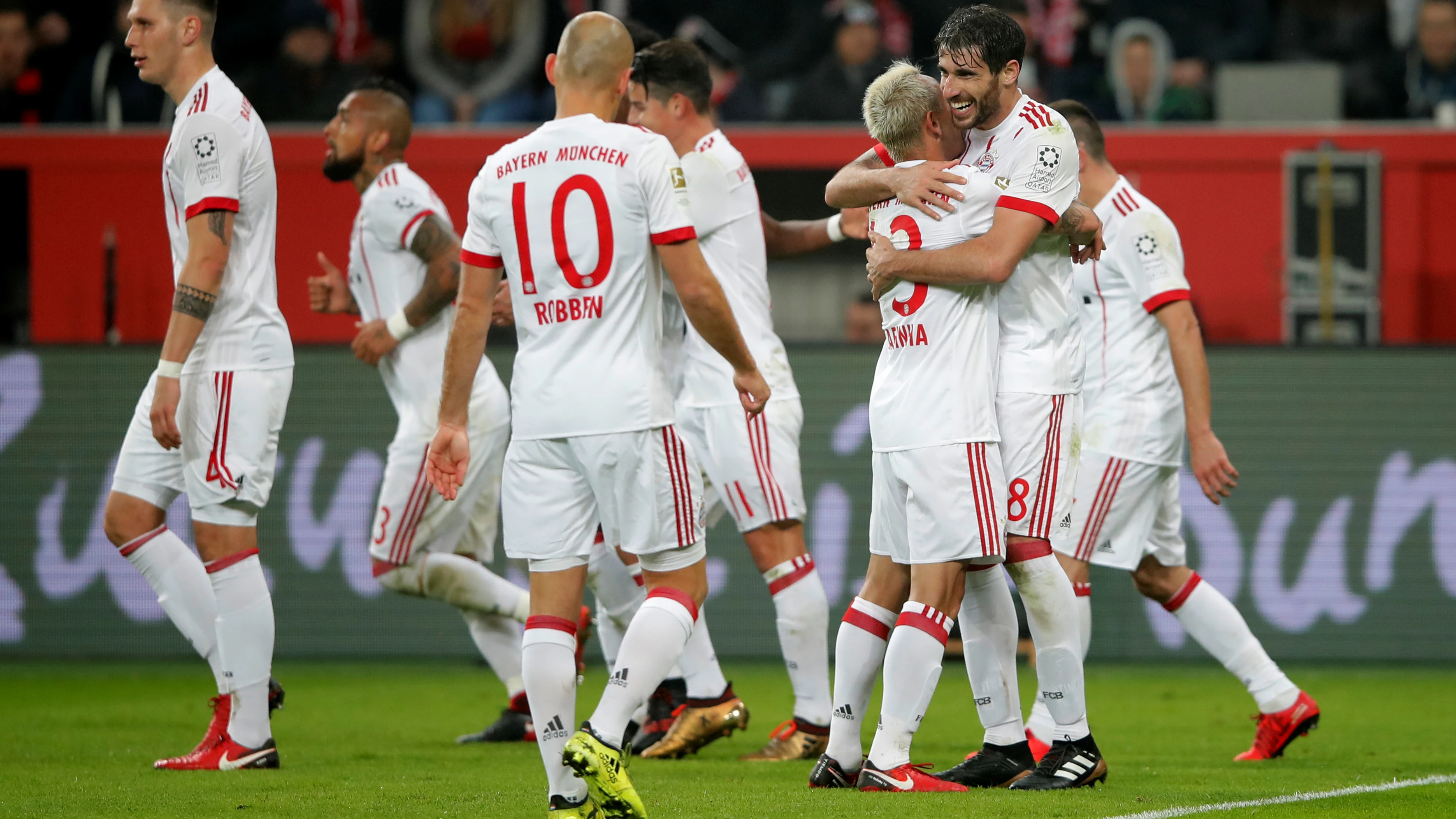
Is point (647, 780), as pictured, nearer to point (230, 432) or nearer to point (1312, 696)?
point (230, 432)

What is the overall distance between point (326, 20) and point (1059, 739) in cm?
999

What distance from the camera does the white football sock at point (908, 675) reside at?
4965mm

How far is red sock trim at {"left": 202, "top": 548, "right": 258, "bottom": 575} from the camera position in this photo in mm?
5777

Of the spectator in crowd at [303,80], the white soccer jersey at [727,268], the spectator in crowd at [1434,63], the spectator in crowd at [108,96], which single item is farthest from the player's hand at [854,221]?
the spectator in crowd at [108,96]

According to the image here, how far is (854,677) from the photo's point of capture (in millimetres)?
5230

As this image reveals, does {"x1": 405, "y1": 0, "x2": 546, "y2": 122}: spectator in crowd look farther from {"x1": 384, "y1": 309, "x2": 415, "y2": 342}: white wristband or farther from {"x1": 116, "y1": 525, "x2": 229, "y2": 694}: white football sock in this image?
{"x1": 116, "y1": 525, "x2": 229, "y2": 694}: white football sock

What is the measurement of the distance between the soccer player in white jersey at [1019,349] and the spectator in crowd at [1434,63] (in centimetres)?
798

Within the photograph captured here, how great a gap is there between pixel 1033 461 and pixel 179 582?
10.2 ft

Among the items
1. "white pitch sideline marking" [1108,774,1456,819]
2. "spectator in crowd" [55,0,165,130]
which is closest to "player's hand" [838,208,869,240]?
"white pitch sideline marking" [1108,774,1456,819]

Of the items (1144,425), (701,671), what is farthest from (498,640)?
(1144,425)

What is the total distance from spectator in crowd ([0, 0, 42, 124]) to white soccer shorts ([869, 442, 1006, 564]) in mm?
9639

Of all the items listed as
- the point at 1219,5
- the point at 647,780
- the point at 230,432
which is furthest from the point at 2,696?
the point at 1219,5

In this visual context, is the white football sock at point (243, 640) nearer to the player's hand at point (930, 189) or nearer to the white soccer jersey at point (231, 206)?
the white soccer jersey at point (231, 206)

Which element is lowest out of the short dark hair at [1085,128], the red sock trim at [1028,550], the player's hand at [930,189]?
the red sock trim at [1028,550]
